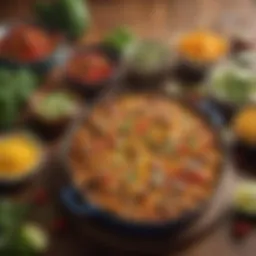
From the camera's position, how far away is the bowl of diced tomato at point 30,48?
59.6 inches

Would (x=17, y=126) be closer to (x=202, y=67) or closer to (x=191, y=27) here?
(x=202, y=67)

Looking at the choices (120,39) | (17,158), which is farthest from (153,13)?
(17,158)

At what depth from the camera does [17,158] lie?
4.21ft

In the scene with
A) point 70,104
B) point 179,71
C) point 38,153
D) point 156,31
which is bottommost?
point 38,153

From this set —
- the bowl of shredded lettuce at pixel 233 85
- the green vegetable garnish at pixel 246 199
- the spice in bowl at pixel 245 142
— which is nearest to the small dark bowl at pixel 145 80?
the bowl of shredded lettuce at pixel 233 85

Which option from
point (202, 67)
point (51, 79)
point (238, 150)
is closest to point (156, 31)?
point (202, 67)

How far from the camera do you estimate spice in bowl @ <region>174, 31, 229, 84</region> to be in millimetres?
1521

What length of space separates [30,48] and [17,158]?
34 cm

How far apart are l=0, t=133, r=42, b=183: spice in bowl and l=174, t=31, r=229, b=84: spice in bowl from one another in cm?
38

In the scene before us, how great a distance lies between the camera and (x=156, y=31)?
1.68m

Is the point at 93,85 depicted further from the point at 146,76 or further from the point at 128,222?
the point at 128,222

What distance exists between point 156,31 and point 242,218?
593 millimetres

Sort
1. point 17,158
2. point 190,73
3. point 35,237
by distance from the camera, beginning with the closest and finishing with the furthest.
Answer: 1. point 35,237
2. point 17,158
3. point 190,73

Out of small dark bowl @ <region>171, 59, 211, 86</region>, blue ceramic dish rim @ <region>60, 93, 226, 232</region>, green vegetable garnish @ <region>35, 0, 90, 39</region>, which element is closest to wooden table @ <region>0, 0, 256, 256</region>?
green vegetable garnish @ <region>35, 0, 90, 39</region>
